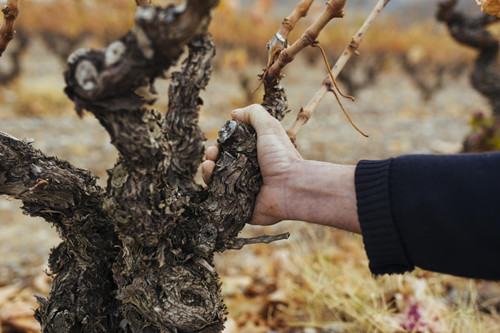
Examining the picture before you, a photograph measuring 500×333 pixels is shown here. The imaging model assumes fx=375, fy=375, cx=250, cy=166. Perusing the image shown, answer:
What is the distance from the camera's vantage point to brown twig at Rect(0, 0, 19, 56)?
0.99 m

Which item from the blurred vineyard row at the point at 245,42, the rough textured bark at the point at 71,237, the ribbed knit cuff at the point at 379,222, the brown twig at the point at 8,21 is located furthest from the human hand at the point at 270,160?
the blurred vineyard row at the point at 245,42

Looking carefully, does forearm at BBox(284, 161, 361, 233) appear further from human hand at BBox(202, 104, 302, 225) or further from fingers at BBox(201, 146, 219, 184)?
fingers at BBox(201, 146, 219, 184)

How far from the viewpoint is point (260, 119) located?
1.23 m

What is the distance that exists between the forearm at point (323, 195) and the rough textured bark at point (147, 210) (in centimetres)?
12

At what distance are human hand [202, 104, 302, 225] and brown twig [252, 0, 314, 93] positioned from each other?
102 millimetres

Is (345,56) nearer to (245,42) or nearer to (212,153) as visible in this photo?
(212,153)

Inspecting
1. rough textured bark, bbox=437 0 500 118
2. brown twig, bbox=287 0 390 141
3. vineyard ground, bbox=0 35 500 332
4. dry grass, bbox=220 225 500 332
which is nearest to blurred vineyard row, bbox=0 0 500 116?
vineyard ground, bbox=0 35 500 332

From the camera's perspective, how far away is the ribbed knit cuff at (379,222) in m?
0.99

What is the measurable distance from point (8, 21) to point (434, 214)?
48.4 inches

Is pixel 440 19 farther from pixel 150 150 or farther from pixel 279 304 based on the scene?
pixel 150 150

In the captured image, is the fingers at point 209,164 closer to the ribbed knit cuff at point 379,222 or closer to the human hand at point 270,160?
the human hand at point 270,160

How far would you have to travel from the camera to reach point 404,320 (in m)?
1.82

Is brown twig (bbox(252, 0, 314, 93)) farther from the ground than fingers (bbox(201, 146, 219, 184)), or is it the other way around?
brown twig (bbox(252, 0, 314, 93))

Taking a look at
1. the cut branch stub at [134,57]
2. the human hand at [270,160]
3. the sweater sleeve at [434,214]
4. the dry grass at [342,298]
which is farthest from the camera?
the dry grass at [342,298]
